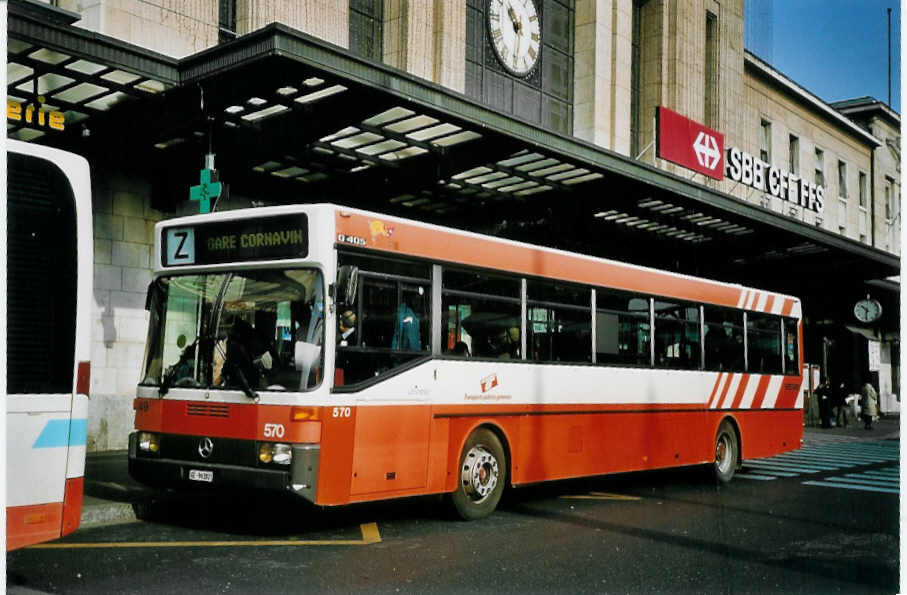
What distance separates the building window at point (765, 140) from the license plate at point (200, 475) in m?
30.3

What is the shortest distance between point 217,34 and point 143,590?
12209 mm

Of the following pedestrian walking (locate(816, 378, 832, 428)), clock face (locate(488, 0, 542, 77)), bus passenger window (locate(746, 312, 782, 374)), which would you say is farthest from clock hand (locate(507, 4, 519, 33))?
pedestrian walking (locate(816, 378, 832, 428))

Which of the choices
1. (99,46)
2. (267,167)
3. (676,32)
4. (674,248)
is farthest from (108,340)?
(676,32)

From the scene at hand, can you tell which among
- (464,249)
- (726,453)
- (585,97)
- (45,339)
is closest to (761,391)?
(726,453)

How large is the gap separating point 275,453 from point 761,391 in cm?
978

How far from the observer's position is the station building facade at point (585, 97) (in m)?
15.5

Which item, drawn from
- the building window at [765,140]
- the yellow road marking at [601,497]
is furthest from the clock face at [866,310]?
the yellow road marking at [601,497]

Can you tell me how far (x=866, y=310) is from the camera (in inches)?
1281

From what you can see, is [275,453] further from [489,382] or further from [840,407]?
[840,407]

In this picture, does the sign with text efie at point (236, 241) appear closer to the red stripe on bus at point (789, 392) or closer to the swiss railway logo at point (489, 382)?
the swiss railway logo at point (489, 382)

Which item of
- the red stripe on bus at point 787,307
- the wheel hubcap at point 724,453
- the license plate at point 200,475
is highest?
the red stripe on bus at point 787,307

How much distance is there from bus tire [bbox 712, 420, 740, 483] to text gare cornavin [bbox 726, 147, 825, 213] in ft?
48.5

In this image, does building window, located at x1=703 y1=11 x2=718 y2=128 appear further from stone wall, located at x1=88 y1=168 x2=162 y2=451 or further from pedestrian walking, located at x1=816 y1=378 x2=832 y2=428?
stone wall, located at x1=88 y1=168 x2=162 y2=451

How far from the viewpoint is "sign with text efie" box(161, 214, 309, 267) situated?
8.87 meters
